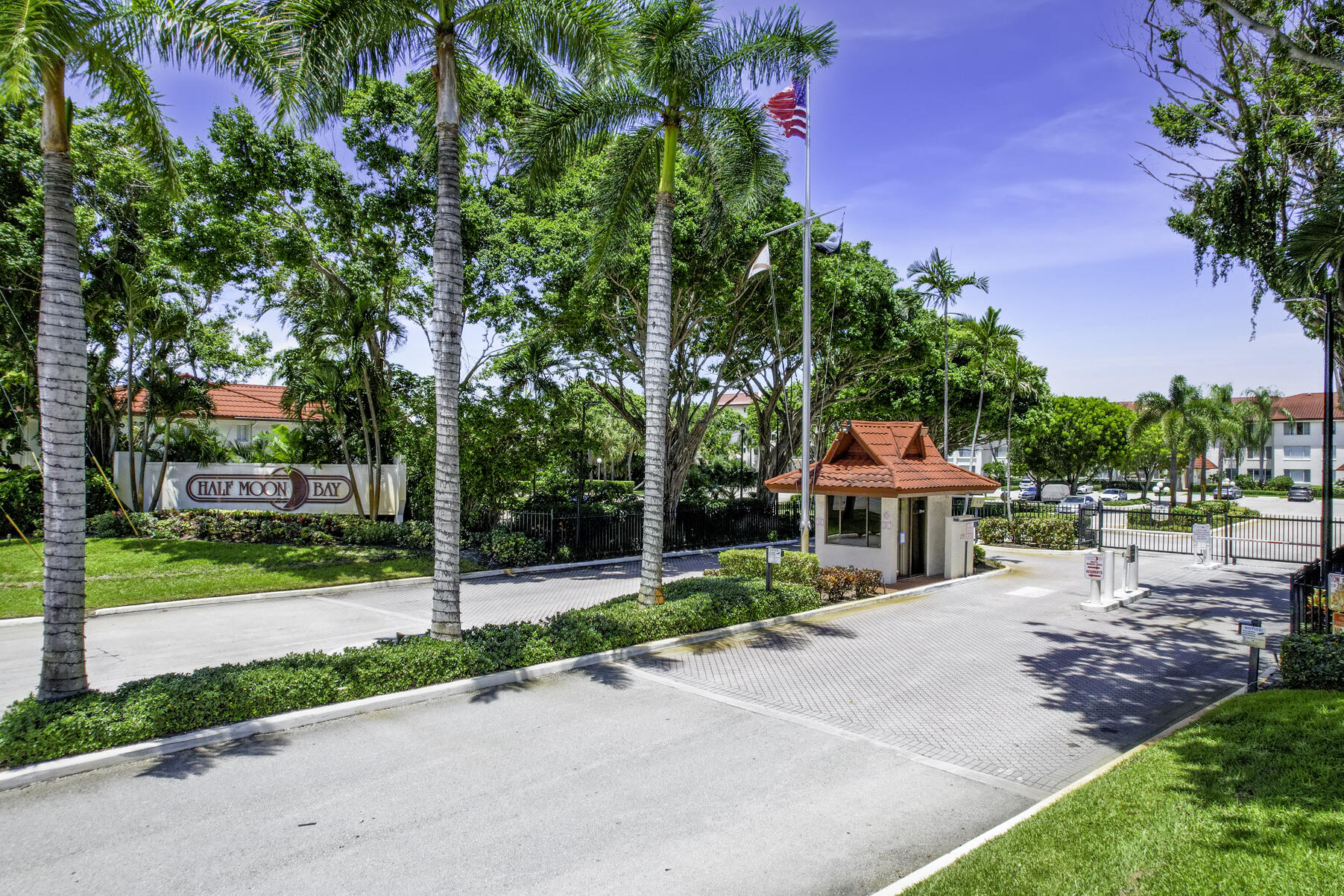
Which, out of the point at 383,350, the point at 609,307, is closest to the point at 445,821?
the point at 609,307

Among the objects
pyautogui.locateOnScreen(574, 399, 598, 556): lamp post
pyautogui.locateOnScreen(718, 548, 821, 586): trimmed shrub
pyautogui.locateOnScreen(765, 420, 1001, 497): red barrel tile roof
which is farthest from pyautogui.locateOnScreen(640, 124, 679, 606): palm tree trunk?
pyautogui.locateOnScreen(574, 399, 598, 556): lamp post

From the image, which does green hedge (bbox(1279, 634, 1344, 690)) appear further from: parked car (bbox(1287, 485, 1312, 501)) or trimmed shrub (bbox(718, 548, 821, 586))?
parked car (bbox(1287, 485, 1312, 501))

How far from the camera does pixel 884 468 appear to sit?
19.0 metres

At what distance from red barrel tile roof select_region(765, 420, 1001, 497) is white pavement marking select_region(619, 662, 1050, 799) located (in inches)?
378

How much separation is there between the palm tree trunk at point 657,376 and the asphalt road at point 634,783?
6.17 ft

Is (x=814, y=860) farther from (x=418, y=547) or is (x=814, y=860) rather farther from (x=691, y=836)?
(x=418, y=547)

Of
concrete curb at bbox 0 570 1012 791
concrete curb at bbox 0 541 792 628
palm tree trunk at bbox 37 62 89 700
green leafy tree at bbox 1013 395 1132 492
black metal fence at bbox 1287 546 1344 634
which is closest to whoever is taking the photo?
concrete curb at bbox 0 570 1012 791

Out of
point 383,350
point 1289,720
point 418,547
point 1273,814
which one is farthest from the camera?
point 383,350

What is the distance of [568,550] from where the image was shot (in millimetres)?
22594

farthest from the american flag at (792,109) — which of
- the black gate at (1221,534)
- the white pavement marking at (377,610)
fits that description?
the black gate at (1221,534)

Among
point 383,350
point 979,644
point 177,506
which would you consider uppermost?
point 383,350

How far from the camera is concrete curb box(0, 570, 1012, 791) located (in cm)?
709

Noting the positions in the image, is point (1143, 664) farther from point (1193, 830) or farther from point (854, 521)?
point (854, 521)

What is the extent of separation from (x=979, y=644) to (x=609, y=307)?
14.4 meters
